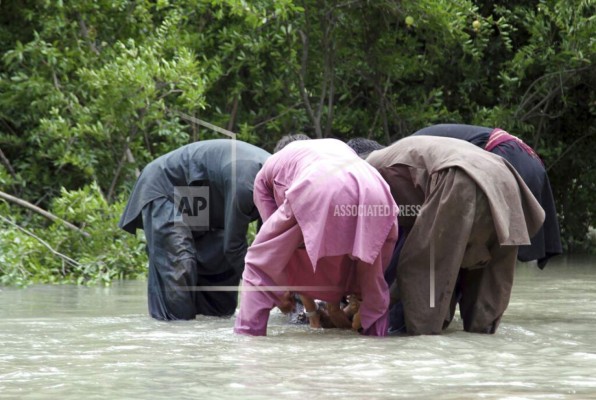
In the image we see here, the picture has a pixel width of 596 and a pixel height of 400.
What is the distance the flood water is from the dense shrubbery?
146 inches

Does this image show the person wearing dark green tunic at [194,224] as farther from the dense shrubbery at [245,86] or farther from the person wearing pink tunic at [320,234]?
the dense shrubbery at [245,86]

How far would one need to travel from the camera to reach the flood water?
4410 millimetres

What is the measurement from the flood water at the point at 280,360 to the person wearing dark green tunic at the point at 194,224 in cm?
22

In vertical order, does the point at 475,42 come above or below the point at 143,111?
→ above

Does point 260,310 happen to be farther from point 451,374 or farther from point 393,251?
point 451,374

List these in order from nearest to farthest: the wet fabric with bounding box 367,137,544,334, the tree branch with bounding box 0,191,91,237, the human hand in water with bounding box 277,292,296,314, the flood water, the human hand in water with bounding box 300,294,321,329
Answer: the flood water, the wet fabric with bounding box 367,137,544,334, the human hand in water with bounding box 277,292,296,314, the human hand in water with bounding box 300,294,321,329, the tree branch with bounding box 0,191,91,237

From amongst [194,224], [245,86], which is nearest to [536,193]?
[194,224]

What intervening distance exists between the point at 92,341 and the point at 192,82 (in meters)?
5.55

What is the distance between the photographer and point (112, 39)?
505 inches

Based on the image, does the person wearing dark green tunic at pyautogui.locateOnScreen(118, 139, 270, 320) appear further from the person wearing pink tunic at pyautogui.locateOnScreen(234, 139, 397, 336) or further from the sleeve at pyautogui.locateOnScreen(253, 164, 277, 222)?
the person wearing pink tunic at pyautogui.locateOnScreen(234, 139, 397, 336)

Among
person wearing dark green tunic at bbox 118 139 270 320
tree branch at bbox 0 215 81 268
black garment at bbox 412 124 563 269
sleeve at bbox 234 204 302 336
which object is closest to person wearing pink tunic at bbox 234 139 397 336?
sleeve at bbox 234 204 302 336

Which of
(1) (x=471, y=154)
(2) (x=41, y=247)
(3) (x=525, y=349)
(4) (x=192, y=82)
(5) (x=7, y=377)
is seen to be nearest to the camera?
(5) (x=7, y=377)

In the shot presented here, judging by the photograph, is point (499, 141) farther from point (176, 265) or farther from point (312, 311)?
point (176, 265)

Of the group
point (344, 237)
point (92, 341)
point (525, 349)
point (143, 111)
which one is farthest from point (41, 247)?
point (525, 349)
